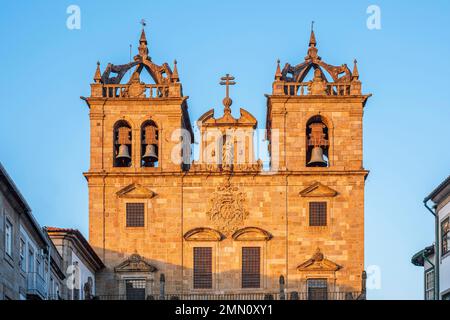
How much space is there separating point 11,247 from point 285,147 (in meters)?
22.6

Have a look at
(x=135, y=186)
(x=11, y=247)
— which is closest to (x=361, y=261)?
(x=135, y=186)

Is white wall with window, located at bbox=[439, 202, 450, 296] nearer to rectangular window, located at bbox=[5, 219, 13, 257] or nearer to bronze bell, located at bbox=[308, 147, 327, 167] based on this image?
bronze bell, located at bbox=[308, 147, 327, 167]

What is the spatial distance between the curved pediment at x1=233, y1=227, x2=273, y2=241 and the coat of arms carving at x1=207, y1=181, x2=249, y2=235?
0.38 m

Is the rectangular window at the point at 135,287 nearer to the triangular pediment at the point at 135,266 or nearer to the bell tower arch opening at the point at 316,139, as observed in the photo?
the triangular pediment at the point at 135,266

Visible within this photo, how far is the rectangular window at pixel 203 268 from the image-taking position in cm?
6053

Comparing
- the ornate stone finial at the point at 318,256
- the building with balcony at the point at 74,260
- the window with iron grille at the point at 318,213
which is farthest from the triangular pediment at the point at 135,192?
the ornate stone finial at the point at 318,256

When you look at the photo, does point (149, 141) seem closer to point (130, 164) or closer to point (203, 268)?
point (130, 164)

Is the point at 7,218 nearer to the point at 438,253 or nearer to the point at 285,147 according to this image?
the point at 438,253

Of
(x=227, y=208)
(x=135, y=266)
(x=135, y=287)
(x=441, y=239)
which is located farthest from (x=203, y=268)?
(x=441, y=239)

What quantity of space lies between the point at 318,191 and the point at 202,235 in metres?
5.80

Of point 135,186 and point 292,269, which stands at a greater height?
point 135,186

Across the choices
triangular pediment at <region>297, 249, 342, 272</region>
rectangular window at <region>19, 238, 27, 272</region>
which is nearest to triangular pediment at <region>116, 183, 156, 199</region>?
triangular pediment at <region>297, 249, 342, 272</region>
